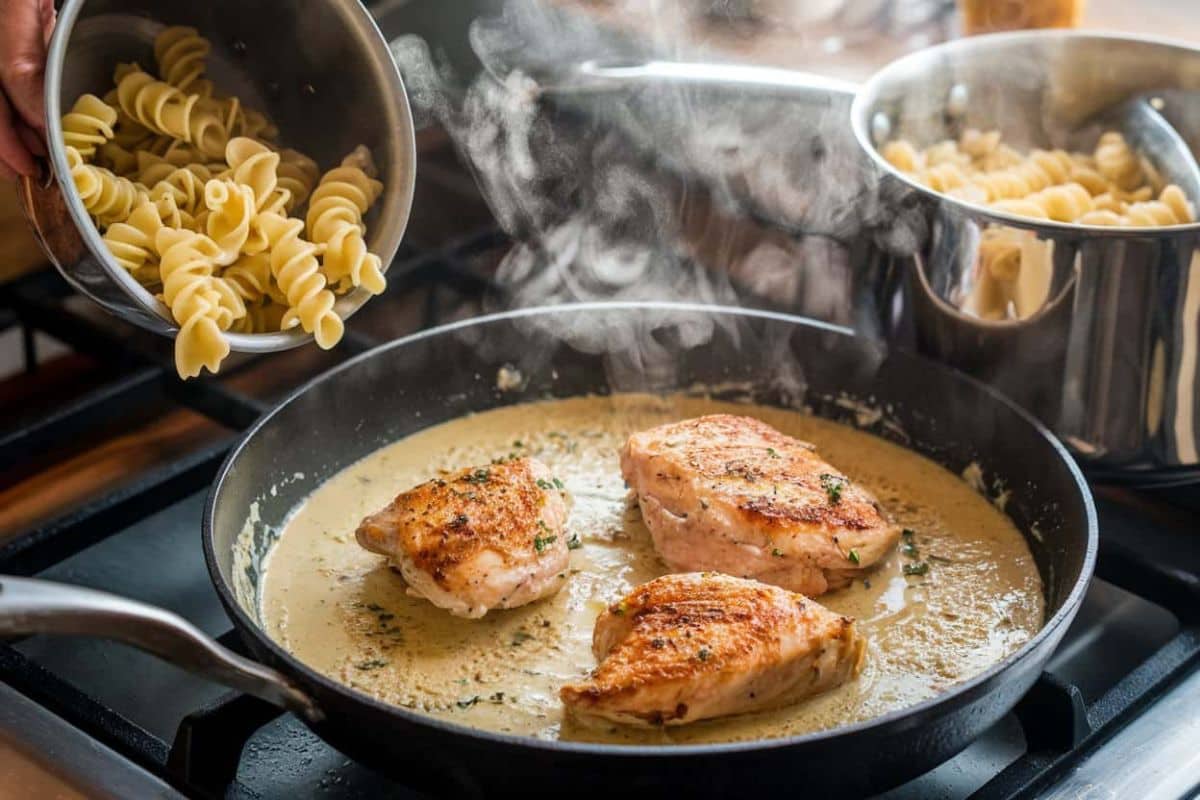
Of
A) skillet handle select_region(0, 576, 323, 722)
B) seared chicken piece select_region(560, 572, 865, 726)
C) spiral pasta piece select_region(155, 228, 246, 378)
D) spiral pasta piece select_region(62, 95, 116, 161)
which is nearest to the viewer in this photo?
skillet handle select_region(0, 576, 323, 722)

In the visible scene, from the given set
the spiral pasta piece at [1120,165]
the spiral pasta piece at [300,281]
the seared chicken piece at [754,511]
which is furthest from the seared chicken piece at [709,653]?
the spiral pasta piece at [1120,165]

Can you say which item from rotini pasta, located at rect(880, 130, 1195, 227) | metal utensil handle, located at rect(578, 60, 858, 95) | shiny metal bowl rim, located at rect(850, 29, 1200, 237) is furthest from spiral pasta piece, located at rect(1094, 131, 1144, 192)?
metal utensil handle, located at rect(578, 60, 858, 95)

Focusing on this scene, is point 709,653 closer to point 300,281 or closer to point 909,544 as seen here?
point 909,544

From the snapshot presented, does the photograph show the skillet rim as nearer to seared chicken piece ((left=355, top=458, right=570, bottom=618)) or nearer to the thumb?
seared chicken piece ((left=355, top=458, right=570, bottom=618))

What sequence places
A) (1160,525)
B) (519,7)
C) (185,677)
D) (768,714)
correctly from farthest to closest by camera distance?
(519,7), (1160,525), (185,677), (768,714)

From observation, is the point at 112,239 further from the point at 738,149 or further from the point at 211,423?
the point at 738,149

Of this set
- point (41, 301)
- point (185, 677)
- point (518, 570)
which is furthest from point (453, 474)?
point (41, 301)
